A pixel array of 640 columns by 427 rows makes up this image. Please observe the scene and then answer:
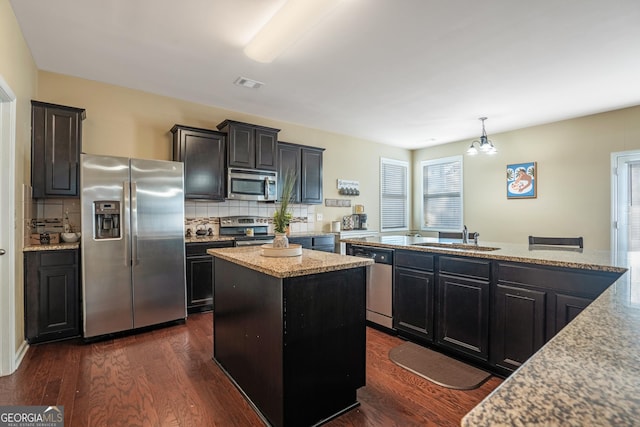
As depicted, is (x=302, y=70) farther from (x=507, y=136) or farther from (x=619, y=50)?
(x=507, y=136)

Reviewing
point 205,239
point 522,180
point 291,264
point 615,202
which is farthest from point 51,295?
point 615,202

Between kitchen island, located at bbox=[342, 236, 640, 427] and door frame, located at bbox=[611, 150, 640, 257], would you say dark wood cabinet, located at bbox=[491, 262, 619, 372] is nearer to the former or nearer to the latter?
kitchen island, located at bbox=[342, 236, 640, 427]

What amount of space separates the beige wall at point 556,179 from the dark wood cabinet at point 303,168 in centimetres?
299

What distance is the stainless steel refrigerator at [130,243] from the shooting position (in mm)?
2967

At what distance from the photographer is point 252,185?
14.3 feet

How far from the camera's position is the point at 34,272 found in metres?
2.80

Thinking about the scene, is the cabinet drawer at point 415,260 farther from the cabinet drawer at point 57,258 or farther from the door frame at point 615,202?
the door frame at point 615,202

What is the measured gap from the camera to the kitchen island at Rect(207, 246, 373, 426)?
1.71 meters

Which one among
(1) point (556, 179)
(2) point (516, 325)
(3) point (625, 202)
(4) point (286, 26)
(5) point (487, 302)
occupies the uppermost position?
(4) point (286, 26)

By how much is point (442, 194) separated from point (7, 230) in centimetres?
642

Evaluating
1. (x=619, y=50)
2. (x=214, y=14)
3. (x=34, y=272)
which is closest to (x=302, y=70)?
(x=214, y=14)

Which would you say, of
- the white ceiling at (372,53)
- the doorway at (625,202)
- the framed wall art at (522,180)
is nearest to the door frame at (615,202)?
the doorway at (625,202)

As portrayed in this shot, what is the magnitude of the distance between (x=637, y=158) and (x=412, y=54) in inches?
144

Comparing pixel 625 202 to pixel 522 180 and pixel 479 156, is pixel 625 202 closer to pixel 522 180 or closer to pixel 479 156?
pixel 522 180
